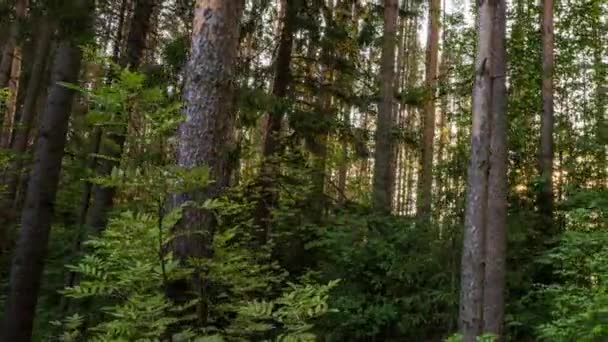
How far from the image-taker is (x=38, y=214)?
656 centimetres

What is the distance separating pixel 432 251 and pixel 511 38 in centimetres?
713

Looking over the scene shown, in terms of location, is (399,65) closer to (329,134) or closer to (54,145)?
(329,134)

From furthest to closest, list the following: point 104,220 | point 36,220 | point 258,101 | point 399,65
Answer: point 399,65
point 104,220
point 258,101
point 36,220

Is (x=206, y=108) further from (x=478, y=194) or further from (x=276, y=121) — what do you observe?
(x=276, y=121)

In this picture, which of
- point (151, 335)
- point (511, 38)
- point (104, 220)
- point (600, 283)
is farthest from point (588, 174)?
point (151, 335)

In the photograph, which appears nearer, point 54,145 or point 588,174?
point 54,145

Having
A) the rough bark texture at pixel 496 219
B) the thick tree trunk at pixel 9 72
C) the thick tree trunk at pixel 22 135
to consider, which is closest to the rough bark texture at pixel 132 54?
the thick tree trunk at pixel 9 72

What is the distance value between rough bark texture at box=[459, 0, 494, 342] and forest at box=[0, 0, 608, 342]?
0.03 m

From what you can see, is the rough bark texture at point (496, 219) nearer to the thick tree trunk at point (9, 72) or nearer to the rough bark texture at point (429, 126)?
the rough bark texture at point (429, 126)

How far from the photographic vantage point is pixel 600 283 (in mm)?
6844

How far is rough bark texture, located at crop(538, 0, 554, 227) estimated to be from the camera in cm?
1109

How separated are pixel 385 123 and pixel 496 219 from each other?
415 cm

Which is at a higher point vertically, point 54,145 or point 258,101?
point 258,101

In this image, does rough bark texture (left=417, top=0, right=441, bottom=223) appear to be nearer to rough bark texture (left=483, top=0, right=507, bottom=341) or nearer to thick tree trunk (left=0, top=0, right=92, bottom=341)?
rough bark texture (left=483, top=0, right=507, bottom=341)
